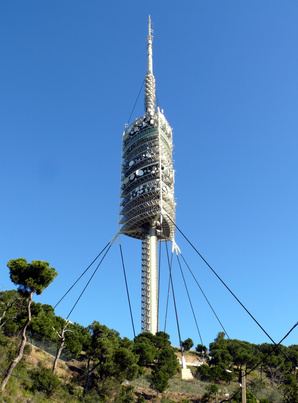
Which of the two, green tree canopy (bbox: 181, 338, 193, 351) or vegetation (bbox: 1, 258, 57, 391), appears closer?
vegetation (bbox: 1, 258, 57, 391)

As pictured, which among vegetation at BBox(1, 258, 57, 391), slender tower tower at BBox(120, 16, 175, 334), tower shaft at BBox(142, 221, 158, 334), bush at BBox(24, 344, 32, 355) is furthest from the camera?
slender tower tower at BBox(120, 16, 175, 334)

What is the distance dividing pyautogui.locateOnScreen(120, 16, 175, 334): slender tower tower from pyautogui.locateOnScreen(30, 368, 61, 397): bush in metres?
36.1

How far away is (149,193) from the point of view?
72250mm

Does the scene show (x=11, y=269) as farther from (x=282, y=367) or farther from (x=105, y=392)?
(x=282, y=367)

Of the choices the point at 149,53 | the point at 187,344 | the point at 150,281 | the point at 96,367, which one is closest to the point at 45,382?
the point at 96,367

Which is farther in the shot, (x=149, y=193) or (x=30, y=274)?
(x=149, y=193)

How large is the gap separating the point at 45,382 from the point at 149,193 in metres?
44.4

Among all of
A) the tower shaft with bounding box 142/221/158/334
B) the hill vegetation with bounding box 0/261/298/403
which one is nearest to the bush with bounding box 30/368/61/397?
the hill vegetation with bounding box 0/261/298/403

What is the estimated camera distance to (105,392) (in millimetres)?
38031

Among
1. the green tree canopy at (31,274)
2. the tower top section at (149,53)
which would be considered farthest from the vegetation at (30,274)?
the tower top section at (149,53)

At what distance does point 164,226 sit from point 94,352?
37.0 m

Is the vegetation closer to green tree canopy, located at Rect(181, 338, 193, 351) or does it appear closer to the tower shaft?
the tower shaft

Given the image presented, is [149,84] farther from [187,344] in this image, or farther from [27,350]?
[27,350]

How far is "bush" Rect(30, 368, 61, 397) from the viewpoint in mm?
31375
